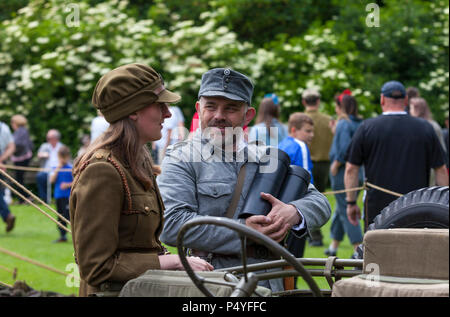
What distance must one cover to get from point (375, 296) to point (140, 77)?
121 centimetres

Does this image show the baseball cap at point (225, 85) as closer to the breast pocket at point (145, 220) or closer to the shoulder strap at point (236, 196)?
the shoulder strap at point (236, 196)

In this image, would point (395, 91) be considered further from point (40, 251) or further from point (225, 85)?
point (40, 251)

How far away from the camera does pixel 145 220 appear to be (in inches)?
116

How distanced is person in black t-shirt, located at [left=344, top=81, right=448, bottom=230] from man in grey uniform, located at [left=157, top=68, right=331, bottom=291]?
398 cm

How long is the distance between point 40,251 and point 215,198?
7.01 m

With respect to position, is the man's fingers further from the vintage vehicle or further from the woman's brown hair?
the woman's brown hair

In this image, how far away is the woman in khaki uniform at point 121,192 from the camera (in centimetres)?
277

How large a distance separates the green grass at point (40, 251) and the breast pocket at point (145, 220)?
368cm

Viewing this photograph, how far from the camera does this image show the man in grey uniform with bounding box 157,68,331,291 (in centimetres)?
359

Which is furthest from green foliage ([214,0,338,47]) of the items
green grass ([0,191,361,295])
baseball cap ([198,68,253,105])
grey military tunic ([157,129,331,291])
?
grey military tunic ([157,129,331,291])

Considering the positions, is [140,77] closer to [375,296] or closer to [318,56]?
[375,296]

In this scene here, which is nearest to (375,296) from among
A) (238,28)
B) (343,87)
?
(343,87)

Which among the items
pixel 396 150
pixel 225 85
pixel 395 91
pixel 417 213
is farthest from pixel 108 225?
pixel 395 91
